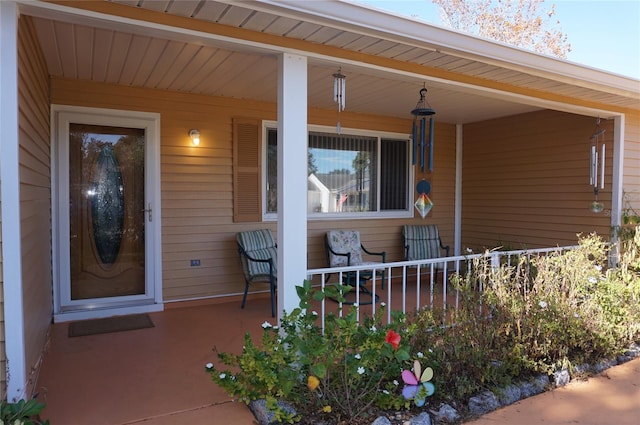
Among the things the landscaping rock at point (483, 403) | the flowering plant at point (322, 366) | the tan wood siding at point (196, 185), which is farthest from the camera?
the tan wood siding at point (196, 185)

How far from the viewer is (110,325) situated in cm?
418

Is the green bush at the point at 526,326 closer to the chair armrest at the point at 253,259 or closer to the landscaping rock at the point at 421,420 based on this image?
the landscaping rock at the point at 421,420

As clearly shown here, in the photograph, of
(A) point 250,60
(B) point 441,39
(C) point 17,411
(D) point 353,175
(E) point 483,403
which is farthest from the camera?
(D) point 353,175

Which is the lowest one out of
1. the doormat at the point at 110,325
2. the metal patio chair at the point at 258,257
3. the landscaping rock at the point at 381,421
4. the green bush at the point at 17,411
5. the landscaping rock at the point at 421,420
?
the doormat at the point at 110,325

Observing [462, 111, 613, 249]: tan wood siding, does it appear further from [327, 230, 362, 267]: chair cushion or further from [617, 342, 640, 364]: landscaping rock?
A: [327, 230, 362, 267]: chair cushion

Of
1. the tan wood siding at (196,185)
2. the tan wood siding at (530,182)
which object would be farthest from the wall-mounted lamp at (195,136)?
the tan wood siding at (530,182)

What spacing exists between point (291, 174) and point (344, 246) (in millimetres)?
2859

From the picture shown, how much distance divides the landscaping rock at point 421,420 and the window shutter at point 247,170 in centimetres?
319

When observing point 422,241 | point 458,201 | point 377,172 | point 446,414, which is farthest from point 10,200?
point 458,201

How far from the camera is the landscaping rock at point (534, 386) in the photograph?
9.42 feet

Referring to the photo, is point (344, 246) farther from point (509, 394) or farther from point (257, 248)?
point (509, 394)

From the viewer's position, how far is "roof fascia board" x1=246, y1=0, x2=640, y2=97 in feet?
8.18

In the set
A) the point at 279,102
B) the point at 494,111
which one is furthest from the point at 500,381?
the point at 494,111

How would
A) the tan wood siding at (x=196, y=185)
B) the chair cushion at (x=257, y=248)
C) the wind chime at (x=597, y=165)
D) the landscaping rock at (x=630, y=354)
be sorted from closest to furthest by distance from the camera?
the landscaping rock at (x=630, y=354)
the tan wood siding at (x=196, y=185)
the chair cushion at (x=257, y=248)
the wind chime at (x=597, y=165)
